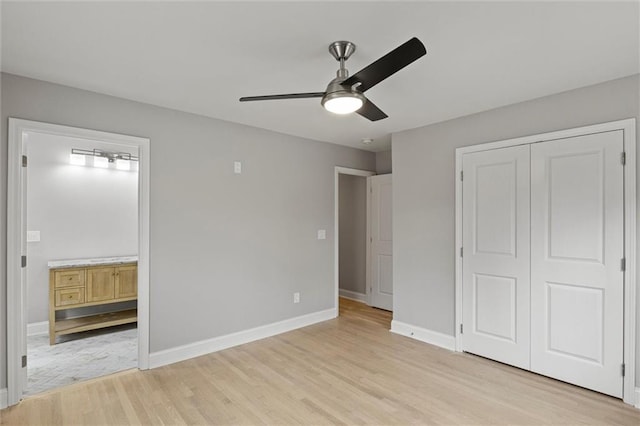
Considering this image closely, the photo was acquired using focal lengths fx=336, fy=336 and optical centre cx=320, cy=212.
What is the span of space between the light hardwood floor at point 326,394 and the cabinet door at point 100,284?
1479 millimetres

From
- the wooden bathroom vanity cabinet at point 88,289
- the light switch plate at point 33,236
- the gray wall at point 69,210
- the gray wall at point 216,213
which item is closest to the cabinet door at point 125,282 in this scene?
the wooden bathroom vanity cabinet at point 88,289

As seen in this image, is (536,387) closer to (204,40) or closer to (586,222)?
(586,222)

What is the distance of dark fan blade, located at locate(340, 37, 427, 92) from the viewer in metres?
1.57

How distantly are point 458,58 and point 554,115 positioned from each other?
4.30 ft

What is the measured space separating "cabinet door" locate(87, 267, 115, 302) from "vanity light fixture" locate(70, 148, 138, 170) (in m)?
1.50

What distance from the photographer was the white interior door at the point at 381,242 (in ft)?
16.8

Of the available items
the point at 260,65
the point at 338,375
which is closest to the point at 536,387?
the point at 338,375

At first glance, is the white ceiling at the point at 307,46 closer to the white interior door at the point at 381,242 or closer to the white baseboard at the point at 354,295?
the white interior door at the point at 381,242

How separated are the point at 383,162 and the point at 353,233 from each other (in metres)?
1.38

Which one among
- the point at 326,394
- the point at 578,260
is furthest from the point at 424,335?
the point at 578,260

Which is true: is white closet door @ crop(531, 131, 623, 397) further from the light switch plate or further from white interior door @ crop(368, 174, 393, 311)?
the light switch plate

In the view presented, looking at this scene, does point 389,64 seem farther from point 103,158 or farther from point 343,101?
point 103,158

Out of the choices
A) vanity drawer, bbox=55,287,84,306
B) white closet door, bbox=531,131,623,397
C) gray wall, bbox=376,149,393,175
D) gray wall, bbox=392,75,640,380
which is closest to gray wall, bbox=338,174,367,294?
gray wall, bbox=376,149,393,175

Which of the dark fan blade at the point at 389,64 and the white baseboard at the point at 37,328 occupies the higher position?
the dark fan blade at the point at 389,64
